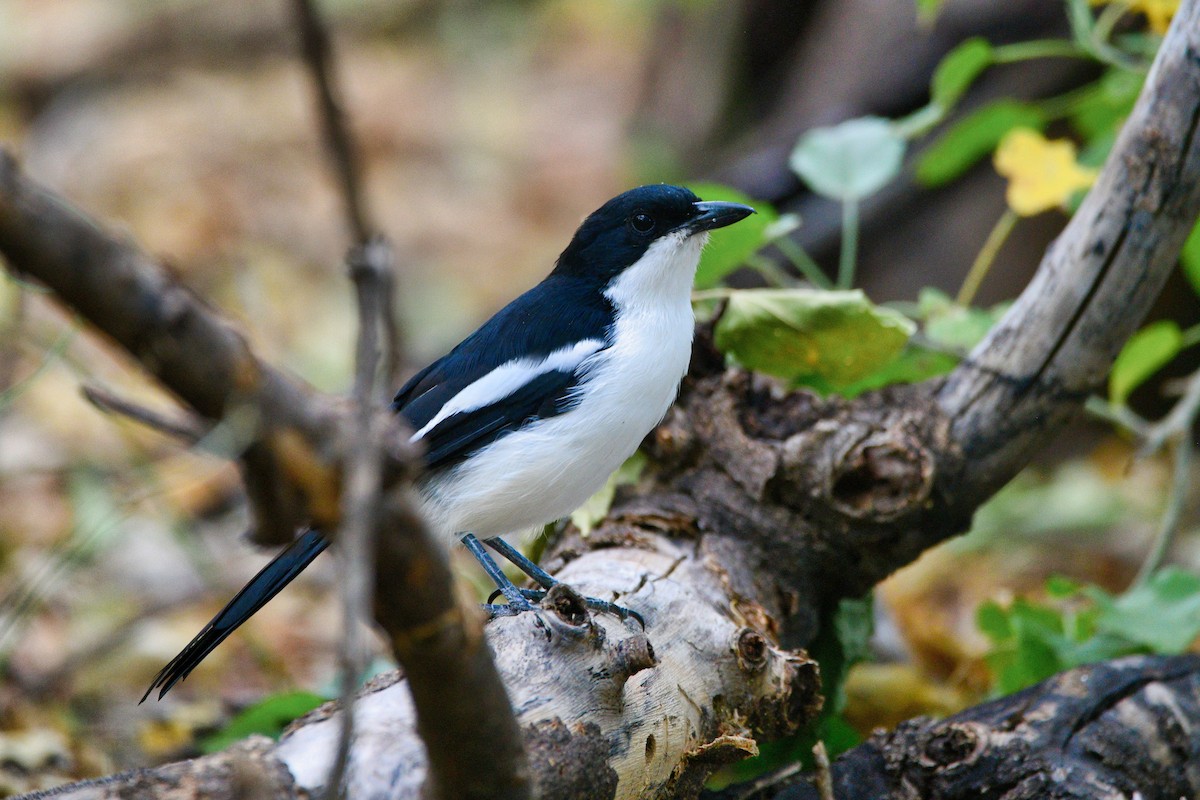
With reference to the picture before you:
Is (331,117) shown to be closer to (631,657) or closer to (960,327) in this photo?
(960,327)

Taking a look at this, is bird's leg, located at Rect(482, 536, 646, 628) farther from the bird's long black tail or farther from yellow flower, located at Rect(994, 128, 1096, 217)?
yellow flower, located at Rect(994, 128, 1096, 217)

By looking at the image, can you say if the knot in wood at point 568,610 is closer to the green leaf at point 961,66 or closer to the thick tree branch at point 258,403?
the thick tree branch at point 258,403

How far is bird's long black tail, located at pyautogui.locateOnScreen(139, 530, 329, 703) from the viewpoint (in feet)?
7.98

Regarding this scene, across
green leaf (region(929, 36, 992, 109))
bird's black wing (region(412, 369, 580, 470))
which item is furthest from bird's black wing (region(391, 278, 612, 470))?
green leaf (region(929, 36, 992, 109))

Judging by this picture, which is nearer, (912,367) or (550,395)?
(550,395)

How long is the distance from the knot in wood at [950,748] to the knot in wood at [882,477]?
661 millimetres

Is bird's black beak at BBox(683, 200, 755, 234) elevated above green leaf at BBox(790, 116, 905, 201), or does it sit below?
below

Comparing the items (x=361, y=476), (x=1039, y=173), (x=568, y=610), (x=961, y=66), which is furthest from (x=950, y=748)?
(x=961, y=66)

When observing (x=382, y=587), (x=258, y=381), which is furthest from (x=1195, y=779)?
(x=258, y=381)

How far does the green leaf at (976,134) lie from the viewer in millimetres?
3861

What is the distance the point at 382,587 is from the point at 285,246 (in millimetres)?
7581

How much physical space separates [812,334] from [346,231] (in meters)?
2.62

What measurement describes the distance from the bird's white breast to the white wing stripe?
0.05m

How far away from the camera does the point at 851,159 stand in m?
3.74
